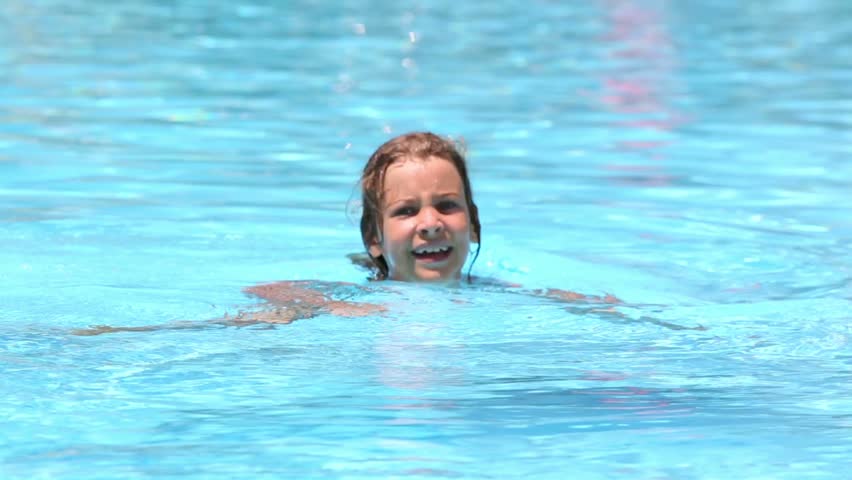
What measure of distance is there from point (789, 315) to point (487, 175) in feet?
10.6

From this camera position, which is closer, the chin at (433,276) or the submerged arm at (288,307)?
the submerged arm at (288,307)

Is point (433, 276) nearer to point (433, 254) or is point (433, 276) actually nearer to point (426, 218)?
point (433, 254)

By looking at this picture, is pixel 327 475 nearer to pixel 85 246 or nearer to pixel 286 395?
pixel 286 395

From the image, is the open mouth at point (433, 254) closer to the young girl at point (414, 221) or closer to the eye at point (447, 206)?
the young girl at point (414, 221)

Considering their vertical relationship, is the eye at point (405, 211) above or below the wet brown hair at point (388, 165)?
below

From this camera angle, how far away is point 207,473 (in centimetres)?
306

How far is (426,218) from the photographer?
4750 mm

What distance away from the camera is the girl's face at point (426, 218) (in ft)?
15.7

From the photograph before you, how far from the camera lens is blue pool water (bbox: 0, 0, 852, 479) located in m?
3.29

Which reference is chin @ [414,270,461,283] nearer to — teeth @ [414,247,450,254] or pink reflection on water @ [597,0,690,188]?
teeth @ [414,247,450,254]

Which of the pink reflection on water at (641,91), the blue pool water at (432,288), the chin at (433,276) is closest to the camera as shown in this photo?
the blue pool water at (432,288)

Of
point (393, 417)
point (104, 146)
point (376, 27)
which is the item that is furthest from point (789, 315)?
point (376, 27)

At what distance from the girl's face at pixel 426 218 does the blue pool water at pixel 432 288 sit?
102 mm

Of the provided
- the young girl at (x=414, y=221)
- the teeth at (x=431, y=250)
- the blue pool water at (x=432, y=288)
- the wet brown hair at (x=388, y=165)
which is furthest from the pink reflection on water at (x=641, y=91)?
the teeth at (x=431, y=250)
